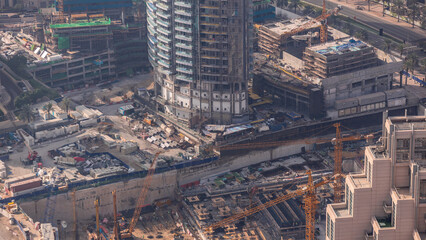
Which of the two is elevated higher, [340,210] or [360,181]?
[360,181]

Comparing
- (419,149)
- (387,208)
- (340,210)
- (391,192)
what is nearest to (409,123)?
→ (419,149)

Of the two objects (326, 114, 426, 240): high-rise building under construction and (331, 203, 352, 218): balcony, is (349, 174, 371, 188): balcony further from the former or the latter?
(331, 203, 352, 218): balcony

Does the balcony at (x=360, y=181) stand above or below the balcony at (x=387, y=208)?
above

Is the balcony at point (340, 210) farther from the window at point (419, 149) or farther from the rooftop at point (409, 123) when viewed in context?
the rooftop at point (409, 123)

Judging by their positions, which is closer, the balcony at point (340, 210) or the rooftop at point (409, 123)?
the rooftop at point (409, 123)

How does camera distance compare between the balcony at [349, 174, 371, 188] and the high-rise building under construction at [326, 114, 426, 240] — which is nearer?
the high-rise building under construction at [326, 114, 426, 240]

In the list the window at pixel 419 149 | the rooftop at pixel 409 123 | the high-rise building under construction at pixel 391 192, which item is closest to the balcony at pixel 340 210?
the high-rise building under construction at pixel 391 192

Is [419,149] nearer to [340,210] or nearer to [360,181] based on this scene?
[360,181]

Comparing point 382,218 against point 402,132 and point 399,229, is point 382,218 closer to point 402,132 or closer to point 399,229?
point 399,229

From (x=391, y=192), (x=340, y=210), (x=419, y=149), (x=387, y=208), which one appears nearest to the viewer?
(x=419, y=149)

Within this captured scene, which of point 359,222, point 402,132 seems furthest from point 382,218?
point 402,132

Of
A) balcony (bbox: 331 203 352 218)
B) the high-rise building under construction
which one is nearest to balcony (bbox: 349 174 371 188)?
the high-rise building under construction
